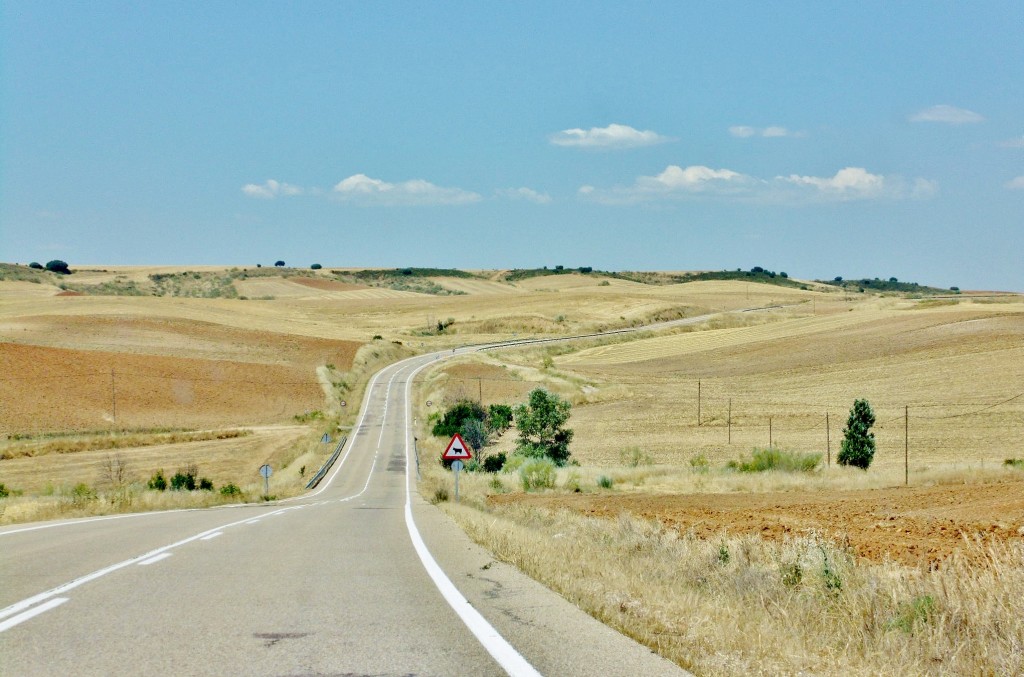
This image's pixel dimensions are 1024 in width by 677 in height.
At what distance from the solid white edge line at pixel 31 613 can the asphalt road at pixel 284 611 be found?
16 mm

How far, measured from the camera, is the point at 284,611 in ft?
27.4

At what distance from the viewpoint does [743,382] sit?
80938mm

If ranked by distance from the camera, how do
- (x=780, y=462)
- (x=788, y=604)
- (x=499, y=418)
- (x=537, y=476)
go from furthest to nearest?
(x=499, y=418) → (x=780, y=462) → (x=537, y=476) → (x=788, y=604)

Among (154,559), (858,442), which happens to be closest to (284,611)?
(154,559)

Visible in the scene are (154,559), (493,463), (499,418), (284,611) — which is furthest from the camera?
(499,418)

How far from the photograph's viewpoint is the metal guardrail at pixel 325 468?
167 ft

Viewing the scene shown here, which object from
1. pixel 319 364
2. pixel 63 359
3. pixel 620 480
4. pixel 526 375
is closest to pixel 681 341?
pixel 526 375

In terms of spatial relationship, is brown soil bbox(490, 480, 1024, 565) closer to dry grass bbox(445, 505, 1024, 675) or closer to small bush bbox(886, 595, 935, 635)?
dry grass bbox(445, 505, 1024, 675)

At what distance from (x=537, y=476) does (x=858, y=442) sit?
47.5 feet

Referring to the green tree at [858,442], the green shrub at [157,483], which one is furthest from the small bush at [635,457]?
the green shrub at [157,483]

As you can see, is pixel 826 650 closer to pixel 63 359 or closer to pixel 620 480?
pixel 620 480

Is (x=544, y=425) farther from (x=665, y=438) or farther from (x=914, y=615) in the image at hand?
(x=914, y=615)

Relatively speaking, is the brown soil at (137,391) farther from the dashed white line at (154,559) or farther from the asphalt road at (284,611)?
the asphalt road at (284,611)

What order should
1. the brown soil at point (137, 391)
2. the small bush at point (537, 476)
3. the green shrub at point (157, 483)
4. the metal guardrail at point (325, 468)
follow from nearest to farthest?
the small bush at point (537, 476)
the green shrub at point (157, 483)
the metal guardrail at point (325, 468)
the brown soil at point (137, 391)
